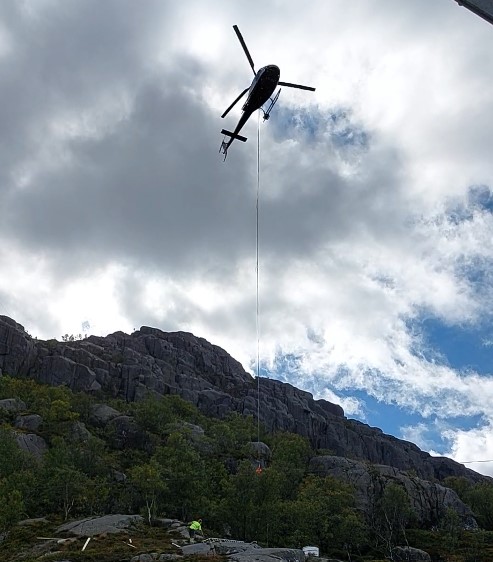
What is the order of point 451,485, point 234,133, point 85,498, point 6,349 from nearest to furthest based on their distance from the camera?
1. point 234,133
2. point 85,498
3. point 451,485
4. point 6,349

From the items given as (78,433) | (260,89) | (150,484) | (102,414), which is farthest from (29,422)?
(260,89)

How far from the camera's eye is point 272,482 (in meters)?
57.4

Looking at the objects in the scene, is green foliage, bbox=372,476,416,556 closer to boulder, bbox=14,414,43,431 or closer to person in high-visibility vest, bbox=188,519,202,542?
person in high-visibility vest, bbox=188,519,202,542

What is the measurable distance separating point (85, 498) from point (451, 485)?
100m

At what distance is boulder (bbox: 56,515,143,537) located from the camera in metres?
41.4

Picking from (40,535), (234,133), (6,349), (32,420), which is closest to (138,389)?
(6,349)

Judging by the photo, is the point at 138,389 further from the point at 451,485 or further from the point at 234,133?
the point at 234,133

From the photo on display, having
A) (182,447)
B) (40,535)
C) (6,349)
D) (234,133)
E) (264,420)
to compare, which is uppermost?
(6,349)

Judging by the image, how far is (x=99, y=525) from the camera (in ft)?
141

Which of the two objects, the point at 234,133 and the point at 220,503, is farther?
the point at 220,503

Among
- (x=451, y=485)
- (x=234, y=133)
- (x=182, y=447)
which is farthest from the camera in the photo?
(x=451, y=485)

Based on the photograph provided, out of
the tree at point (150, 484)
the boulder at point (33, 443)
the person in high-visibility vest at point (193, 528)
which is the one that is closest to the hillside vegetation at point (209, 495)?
the tree at point (150, 484)

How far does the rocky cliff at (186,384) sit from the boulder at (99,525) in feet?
318

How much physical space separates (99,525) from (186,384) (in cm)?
12374
